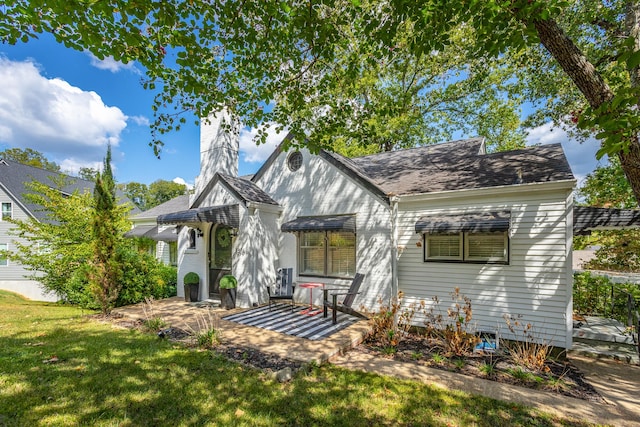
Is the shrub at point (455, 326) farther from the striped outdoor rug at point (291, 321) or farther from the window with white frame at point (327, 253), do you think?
the window with white frame at point (327, 253)

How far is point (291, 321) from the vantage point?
7.44m

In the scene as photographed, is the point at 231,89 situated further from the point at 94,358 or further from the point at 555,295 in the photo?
the point at 555,295

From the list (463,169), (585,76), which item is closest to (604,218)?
(463,169)

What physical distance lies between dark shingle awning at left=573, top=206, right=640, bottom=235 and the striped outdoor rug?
19.5ft

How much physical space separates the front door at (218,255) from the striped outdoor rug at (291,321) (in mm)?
2165

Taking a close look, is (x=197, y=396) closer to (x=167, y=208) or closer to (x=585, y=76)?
(x=585, y=76)

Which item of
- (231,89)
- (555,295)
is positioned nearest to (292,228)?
(231,89)

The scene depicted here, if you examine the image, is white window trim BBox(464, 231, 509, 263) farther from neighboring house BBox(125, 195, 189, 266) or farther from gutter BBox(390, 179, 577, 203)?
neighboring house BBox(125, 195, 189, 266)

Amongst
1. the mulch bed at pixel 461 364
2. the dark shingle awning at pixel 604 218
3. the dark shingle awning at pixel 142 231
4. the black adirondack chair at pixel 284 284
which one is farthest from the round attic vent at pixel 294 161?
the dark shingle awning at pixel 142 231

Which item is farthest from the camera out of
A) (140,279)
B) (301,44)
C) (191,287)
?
(140,279)

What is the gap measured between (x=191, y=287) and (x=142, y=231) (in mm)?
9540

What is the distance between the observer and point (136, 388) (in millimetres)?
3896

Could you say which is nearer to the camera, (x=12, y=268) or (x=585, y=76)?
(x=585, y=76)

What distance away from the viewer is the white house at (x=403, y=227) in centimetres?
Answer: 607
